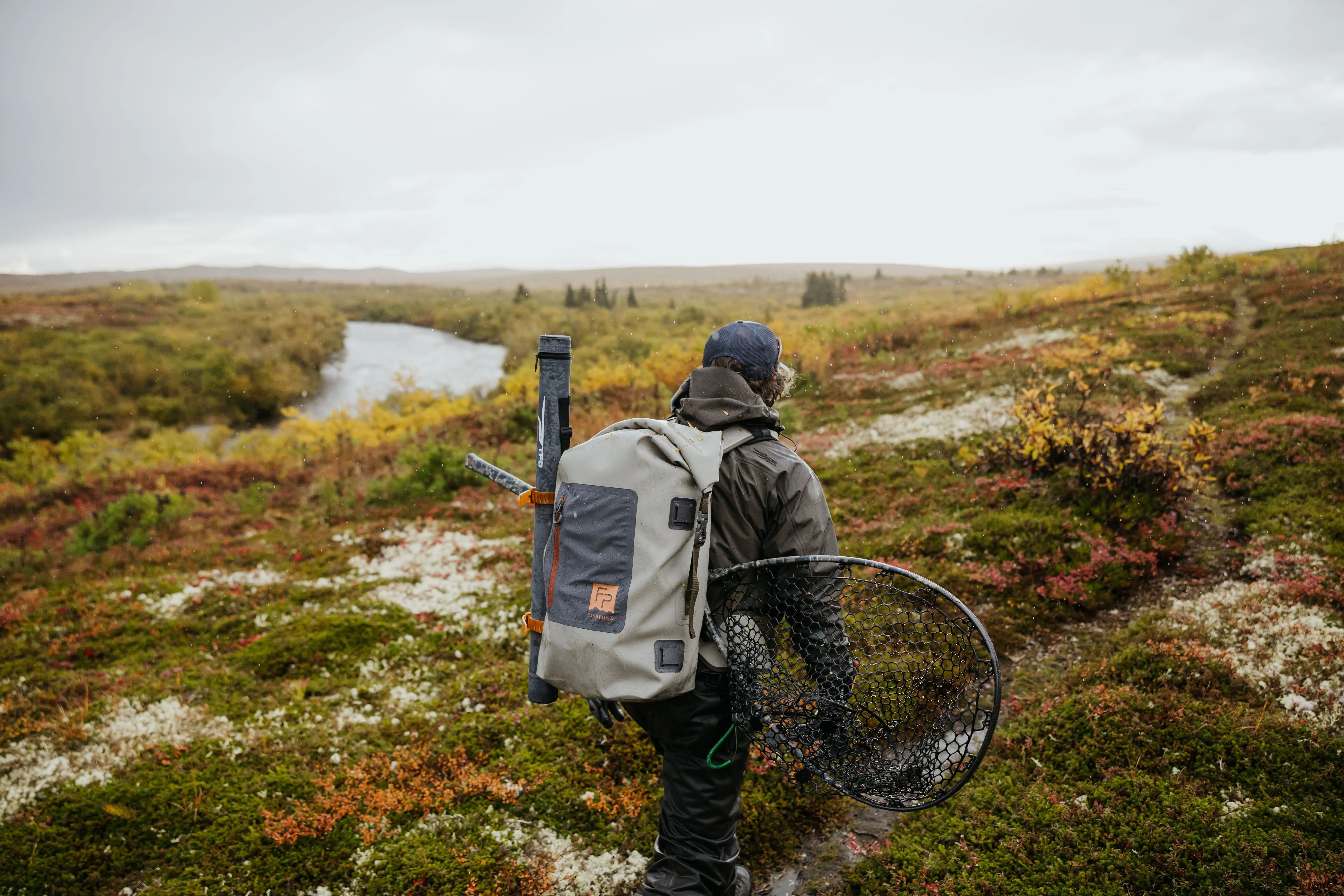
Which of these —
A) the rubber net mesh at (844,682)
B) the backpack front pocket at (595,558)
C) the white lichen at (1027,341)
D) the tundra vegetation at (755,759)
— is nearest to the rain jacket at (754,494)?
the rubber net mesh at (844,682)

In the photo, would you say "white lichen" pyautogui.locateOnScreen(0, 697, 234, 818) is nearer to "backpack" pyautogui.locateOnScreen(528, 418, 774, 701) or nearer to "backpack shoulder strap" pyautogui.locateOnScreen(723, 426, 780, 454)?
"backpack" pyautogui.locateOnScreen(528, 418, 774, 701)

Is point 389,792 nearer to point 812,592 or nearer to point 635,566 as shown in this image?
point 635,566

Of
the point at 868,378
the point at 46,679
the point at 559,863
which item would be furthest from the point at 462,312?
the point at 559,863

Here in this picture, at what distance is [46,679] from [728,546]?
27.6 feet

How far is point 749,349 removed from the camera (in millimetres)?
2926

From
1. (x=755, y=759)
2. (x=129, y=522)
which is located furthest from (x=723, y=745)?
(x=129, y=522)

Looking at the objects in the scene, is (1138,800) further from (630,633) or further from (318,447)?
(318,447)

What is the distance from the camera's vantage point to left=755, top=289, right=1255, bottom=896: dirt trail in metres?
3.95

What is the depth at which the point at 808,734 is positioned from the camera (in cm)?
262

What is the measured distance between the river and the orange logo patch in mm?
25114

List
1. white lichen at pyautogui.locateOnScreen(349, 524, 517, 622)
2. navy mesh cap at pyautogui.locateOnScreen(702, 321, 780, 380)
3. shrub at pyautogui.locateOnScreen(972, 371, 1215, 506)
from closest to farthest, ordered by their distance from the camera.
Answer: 1. navy mesh cap at pyautogui.locateOnScreen(702, 321, 780, 380)
2. shrub at pyautogui.locateOnScreen(972, 371, 1215, 506)
3. white lichen at pyautogui.locateOnScreen(349, 524, 517, 622)

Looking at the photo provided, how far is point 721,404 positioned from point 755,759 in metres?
3.43

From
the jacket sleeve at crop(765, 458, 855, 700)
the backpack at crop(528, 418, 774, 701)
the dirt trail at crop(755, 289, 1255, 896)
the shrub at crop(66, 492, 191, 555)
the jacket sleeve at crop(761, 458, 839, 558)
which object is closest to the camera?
the backpack at crop(528, 418, 774, 701)

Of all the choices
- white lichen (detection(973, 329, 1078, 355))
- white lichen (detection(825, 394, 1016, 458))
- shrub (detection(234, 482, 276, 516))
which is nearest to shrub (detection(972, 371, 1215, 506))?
white lichen (detection(825, 394, 1016, 458))
